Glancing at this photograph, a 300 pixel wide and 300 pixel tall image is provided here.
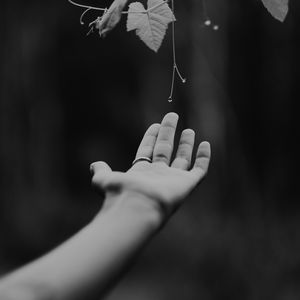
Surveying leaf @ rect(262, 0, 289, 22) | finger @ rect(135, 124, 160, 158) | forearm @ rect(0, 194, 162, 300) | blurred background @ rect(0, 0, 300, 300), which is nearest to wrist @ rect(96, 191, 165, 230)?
forearm @ rect(0, 194, 162, 300)

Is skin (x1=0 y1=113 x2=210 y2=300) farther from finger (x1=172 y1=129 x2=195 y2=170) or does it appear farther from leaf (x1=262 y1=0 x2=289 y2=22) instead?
leaf (x1=262 y1=0 x2=289 y2=22)

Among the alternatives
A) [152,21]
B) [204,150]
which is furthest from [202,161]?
[152,21]

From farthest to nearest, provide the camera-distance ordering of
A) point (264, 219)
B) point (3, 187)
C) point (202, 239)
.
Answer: point (3, 187), point (264, 219), point (202, 239)

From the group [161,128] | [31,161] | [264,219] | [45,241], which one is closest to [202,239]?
[264,219]

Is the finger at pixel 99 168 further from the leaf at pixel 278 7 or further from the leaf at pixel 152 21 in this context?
the leaf at pixel 278 7

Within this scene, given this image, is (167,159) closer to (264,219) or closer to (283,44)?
(264,219)

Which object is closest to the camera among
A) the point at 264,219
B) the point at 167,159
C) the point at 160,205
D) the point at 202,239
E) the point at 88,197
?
the point at 160,205

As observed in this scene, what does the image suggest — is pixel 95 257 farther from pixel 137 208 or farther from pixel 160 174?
pixel 160 174
